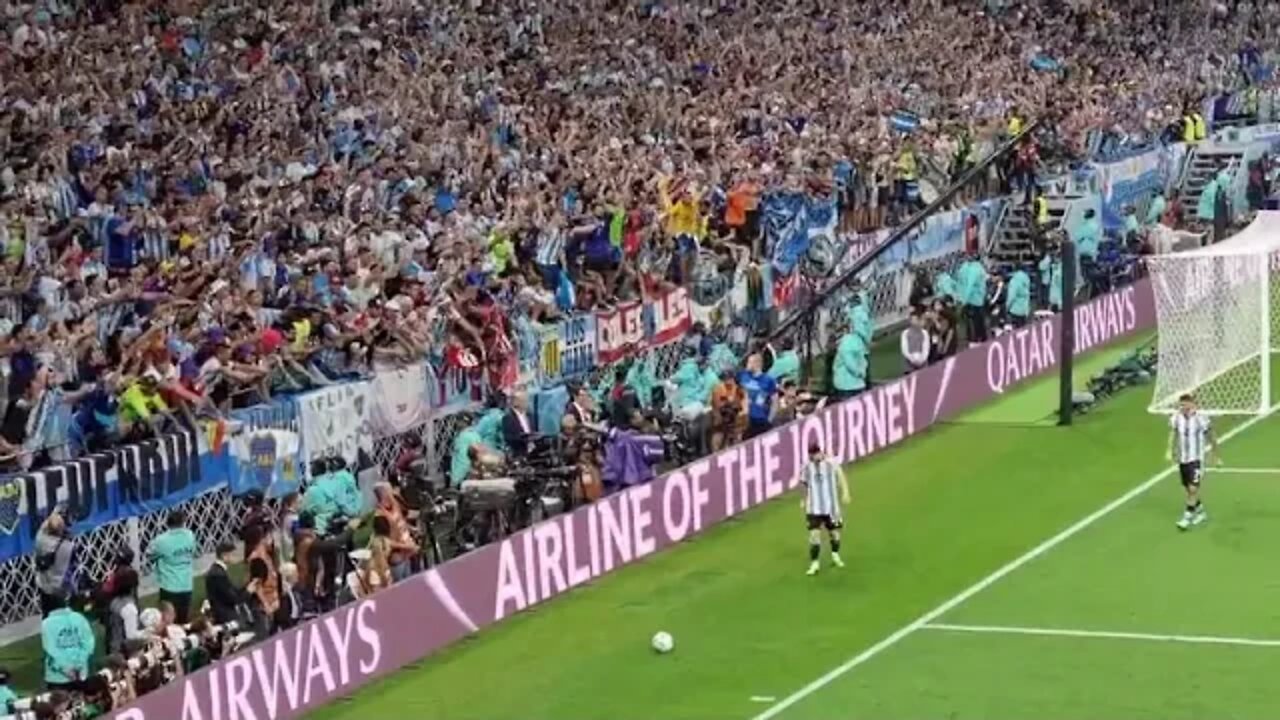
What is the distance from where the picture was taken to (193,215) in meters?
32.1

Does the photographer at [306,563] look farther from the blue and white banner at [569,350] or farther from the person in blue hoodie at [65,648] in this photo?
the blue and white banner at [569,350]

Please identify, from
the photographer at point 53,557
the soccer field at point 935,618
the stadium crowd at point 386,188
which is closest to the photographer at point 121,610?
the stadium crowd at point 386,188

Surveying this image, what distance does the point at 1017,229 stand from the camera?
48.4 meters

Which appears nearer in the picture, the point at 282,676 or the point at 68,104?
the point at 282,676

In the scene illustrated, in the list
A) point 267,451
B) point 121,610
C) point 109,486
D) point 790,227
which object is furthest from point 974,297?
point 121,610

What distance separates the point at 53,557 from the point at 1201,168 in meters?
35.9

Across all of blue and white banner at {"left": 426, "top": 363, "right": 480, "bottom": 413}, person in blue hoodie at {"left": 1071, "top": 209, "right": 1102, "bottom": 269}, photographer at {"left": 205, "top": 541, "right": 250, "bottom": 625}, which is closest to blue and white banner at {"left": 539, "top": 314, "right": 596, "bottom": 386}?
blue and white banner at {"left": 426, "top": 363, "right": 480, "bottom": 413}

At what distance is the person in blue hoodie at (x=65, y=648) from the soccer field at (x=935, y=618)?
273cm

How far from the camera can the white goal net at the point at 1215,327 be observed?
36844 millimetres

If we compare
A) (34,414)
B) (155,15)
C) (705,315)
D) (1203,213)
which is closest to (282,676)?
(34,414)

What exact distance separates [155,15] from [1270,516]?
60.5 ft

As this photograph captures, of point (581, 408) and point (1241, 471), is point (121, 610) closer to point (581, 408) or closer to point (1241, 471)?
point (581, 408)

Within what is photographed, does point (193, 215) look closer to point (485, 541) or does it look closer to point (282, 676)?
point (485, 541)

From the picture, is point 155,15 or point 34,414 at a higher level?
point 155,15
